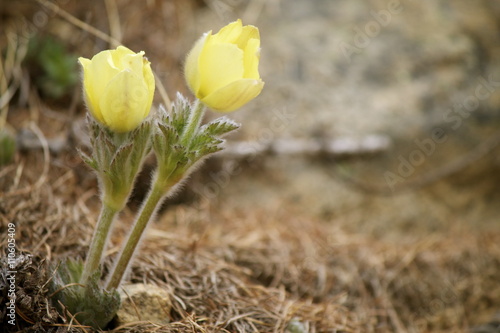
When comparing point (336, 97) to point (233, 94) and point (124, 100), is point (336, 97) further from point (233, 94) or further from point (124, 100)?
point (124, 100)

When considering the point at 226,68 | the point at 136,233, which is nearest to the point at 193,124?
the point at 226,68

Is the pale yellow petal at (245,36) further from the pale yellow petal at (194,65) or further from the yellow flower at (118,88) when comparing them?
the yellow flower at (118,88)

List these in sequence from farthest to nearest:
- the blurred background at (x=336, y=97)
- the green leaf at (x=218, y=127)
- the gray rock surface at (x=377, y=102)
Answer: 1. the gray rock surface at (x=377, y=102)
2. the blurred background at (x=336, y=97)
3. the green leaf at (x=218, y=127)

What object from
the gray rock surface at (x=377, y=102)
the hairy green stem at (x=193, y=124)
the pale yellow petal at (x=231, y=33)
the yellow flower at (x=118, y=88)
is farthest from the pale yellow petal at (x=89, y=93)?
the gray rock surface at (x=377, y=102)

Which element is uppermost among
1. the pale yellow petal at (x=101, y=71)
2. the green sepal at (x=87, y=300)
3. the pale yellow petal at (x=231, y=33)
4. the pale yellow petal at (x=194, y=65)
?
the pale yellow petal at (x=231, y=33)

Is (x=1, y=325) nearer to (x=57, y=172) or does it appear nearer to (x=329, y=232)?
(x=57, y=172)

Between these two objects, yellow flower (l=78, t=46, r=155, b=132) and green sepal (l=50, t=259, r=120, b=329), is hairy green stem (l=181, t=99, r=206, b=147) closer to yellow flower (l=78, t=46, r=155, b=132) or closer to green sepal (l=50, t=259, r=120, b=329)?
yellow flower (l=78, t=46, r=155, b=132)
